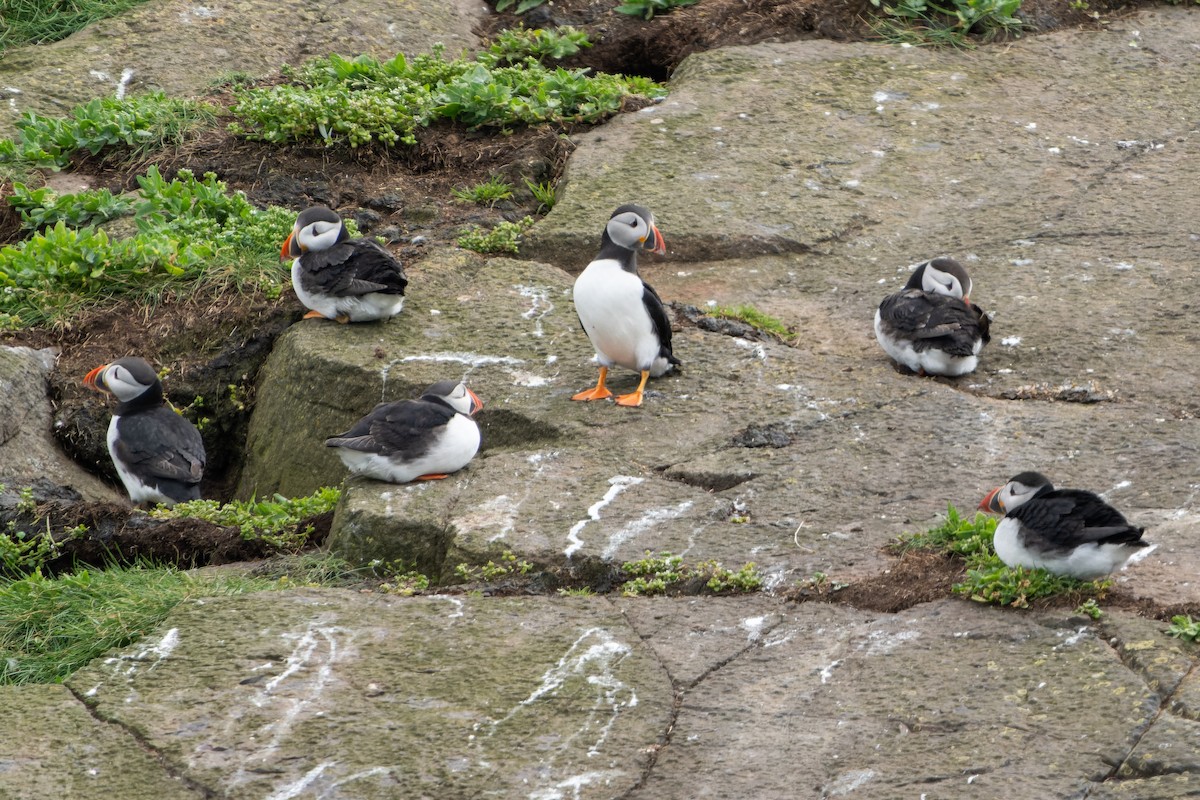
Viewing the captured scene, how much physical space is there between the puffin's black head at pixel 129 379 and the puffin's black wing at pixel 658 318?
8.18 feet

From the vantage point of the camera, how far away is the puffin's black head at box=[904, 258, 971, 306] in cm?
669

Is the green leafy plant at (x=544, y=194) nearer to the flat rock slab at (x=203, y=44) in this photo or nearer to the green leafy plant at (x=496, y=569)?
the flat rock slab at (x=203, y=44)

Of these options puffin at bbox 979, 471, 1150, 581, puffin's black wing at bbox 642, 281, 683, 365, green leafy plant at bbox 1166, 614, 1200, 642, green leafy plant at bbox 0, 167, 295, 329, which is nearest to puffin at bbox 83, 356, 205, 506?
green leafy plant at bbox 0, 167, 295, 329

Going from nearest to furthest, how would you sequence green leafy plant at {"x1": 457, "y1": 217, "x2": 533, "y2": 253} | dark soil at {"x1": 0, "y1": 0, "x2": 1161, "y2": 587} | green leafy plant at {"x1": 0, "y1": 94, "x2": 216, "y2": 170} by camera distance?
dark soil at {"x1": 0, "y1": 0, "x2": 1161, "y2": 587}, green leafy plant at {"x1": 457, "y1": 217, "x2": 533, "y2": 253}, green leafy plant at {"x1": 0, "y1": 94, "x2": 216, "y2": 170}

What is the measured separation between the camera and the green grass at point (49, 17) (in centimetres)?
1053

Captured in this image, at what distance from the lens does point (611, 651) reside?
14.0 ft

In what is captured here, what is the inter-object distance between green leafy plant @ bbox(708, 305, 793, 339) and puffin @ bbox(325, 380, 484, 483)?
1.71 metres

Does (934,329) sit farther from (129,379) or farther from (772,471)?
(129,379)

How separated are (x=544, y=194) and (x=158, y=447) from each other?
2.85m

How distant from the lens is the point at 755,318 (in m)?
7.04

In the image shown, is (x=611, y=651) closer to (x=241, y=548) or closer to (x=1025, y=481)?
(x=1025, y=481)

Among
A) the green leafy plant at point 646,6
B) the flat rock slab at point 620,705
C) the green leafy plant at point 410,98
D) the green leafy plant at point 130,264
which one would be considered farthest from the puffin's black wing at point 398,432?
the green leafy plant at point 646,6

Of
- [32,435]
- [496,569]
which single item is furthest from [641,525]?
[32,435]

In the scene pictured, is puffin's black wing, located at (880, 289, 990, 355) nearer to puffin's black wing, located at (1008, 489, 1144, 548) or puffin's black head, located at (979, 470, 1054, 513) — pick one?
puffin's black head, located at (979, 470, 1054, 513)
